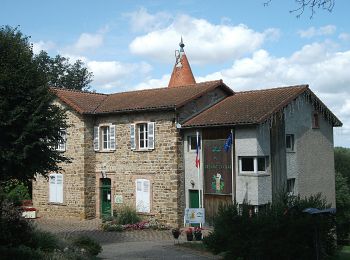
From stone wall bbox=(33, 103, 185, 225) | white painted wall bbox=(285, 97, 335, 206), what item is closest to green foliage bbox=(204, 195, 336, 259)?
stone wall bbox=(33, 103, 185, 225)

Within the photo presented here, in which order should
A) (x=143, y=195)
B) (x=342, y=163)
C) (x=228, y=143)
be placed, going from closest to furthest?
→ (x=228, y=143) → (x=143, y=195) → (x=342, y=163)

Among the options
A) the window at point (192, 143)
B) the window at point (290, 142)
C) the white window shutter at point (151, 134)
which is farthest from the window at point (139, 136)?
the window at point (290, 142)

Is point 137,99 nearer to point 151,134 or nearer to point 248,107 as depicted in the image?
point 151,134

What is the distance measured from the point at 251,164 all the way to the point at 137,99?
25.7 ft

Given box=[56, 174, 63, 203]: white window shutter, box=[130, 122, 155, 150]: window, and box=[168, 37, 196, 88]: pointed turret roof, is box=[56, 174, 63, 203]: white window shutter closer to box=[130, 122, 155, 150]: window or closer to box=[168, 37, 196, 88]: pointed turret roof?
box=[130, 122, 155, 150]: window

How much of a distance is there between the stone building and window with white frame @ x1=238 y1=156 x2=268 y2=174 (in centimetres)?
5

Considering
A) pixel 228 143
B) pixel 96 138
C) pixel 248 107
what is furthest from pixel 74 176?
pixel 248 107

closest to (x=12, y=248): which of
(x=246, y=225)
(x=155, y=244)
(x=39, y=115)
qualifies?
(x=39, y=115)

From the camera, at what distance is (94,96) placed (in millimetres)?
30438

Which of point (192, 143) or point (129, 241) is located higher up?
point (192, 143)

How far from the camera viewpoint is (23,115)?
15.8 metres

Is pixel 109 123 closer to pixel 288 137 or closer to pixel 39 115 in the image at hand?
pixel 288 137

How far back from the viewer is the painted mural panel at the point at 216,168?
944 inches

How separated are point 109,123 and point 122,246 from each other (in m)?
9.96
